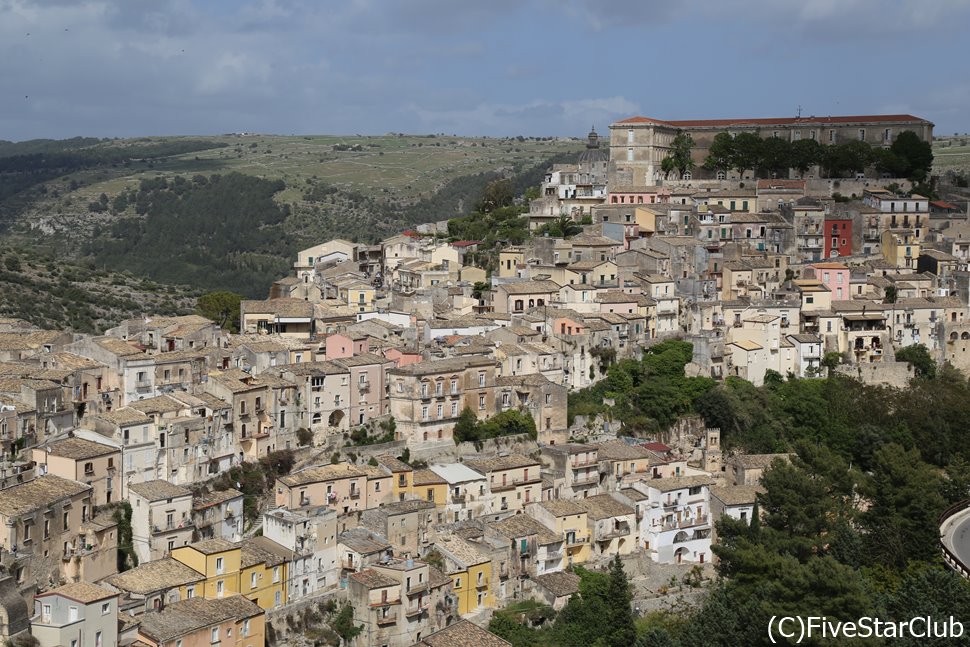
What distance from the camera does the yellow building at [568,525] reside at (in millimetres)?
39375

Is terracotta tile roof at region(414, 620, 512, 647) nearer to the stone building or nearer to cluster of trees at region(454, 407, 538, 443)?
cluster of trees at region(454, 407, 538, 443)

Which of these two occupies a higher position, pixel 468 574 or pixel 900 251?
pixel 900 251

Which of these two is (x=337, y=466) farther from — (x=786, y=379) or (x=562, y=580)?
(x=786, y=379)

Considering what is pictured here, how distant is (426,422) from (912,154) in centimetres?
3590

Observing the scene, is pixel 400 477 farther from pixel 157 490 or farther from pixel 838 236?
pixel 838 236

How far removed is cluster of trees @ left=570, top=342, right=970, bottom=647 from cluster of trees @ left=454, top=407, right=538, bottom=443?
3.14 metres

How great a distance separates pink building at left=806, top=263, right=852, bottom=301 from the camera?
53281 mm

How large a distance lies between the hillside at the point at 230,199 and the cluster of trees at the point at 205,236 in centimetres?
13

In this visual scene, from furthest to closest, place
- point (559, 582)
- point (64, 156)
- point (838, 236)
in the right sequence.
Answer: point (64, 156) → point (838, 236) → point (559, 582)

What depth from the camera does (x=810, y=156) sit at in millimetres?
66875

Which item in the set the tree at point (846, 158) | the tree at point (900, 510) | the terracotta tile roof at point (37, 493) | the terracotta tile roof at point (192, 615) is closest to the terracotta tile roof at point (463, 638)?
the terracotta tile roof at point (192, 615)

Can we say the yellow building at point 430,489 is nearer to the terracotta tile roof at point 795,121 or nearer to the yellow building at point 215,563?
the yellow building at point 215,563

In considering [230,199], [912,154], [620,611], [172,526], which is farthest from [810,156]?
[230,199]

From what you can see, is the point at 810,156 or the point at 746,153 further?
the point at 746,153
